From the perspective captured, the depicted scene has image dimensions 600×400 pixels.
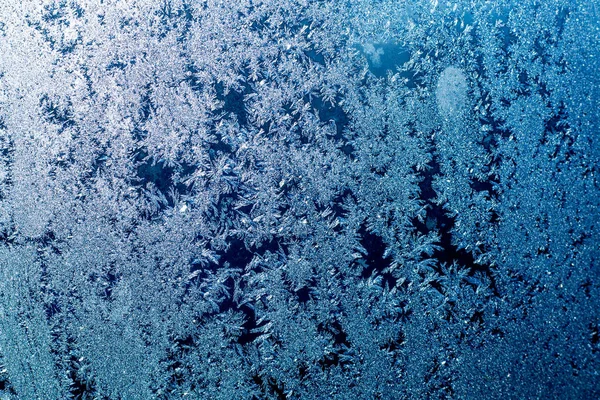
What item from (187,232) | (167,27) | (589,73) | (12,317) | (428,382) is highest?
(167,27)

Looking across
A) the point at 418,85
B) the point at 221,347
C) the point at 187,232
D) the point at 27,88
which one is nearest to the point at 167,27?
the point at 27,88

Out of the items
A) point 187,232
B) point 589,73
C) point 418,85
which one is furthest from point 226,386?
point 589,73

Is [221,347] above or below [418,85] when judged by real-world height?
below

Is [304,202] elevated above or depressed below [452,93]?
below

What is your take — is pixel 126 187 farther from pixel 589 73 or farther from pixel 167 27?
pixel 589 73
